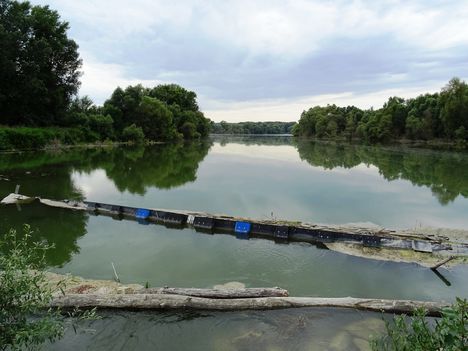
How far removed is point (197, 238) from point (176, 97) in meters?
99.9

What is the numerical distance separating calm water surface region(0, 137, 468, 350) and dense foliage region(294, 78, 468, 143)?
39.4m

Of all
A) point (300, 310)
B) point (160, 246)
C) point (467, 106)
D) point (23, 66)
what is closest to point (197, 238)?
point (160, 246)

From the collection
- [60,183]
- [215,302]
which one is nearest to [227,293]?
[215,302]

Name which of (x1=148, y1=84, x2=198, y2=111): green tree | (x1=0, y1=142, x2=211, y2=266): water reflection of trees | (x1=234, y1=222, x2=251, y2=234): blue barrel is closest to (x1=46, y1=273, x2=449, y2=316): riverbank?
(x1=0, y1=142, x2=211, y2=266): water reflection of trees

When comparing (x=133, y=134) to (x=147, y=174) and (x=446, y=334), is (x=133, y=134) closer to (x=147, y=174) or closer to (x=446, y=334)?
(x=147, y=174)

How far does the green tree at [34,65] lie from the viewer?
4978 centimetres

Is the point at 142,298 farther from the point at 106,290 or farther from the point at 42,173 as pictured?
the point at 42,173

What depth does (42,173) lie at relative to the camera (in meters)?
31.6

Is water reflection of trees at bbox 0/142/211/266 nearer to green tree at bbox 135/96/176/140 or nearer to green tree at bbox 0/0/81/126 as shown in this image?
green tree at bbox 0/0/81/126

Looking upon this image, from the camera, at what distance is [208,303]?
936 cm

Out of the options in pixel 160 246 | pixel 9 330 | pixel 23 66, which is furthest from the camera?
pixel 23 66

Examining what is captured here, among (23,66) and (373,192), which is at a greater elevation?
(23,66)

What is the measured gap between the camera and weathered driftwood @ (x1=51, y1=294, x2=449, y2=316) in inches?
362

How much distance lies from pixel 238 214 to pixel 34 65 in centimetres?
4645
